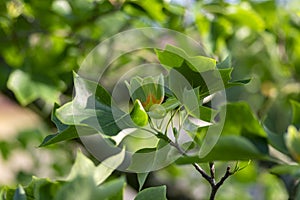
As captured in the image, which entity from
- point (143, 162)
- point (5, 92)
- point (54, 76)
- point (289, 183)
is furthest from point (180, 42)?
point (143, 162)

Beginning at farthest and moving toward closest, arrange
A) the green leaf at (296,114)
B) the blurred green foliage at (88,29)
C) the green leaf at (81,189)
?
the blurred green foliage at (88,29), the green leaf at (296,114), the green leaf at (81,189)

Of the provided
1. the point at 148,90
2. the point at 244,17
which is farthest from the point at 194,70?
the point at 244,17

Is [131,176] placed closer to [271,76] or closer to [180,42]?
[180,42]

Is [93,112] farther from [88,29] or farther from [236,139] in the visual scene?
[88,29]

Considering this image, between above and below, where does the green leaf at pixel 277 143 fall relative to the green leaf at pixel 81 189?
below

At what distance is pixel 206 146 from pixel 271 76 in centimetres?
102

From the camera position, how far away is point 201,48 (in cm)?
100

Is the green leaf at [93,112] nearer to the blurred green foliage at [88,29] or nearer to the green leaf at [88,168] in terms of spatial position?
the green leaf at [88,168]

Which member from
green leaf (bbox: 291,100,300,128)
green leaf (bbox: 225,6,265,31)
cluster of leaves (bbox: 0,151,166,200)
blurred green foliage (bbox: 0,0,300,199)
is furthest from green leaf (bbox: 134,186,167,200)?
green leaf (bbox: 225,6,265,31)

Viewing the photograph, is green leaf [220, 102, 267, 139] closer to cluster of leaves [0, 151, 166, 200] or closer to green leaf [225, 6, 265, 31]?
cluster of leaves [0, 151, 166, 200]

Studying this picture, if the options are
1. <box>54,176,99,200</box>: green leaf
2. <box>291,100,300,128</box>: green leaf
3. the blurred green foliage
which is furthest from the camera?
the blurred green foliage

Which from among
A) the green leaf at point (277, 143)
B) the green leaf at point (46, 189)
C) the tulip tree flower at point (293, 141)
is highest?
the tulip tree flower at point (293, 141)

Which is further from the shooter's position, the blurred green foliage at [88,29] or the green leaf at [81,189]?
the blurred green foliage at [88,29]

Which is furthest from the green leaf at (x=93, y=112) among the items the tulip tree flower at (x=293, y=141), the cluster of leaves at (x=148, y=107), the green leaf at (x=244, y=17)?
the green leaf at (x=244, y=17)
